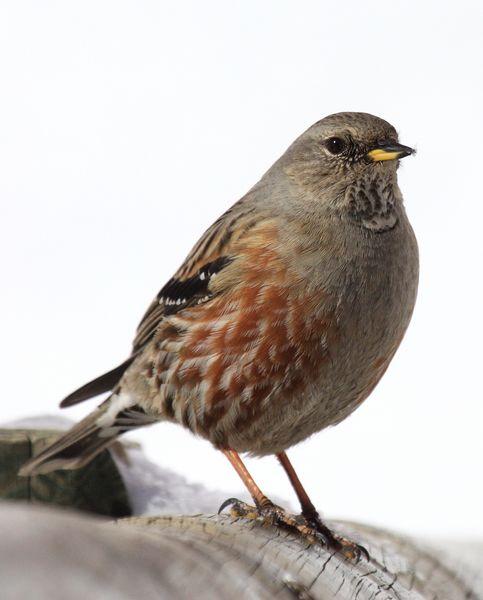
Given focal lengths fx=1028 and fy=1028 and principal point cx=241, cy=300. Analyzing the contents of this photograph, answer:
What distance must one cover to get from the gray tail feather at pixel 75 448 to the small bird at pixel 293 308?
0.29 meters

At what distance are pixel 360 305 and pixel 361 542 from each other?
90 centimetres

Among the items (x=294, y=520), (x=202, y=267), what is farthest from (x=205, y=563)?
(x=202, y=267)

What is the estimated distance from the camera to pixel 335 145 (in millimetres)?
3799

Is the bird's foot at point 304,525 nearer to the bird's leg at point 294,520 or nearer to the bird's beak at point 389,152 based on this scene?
the bird's leg at point 294,520

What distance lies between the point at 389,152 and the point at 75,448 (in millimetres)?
1725


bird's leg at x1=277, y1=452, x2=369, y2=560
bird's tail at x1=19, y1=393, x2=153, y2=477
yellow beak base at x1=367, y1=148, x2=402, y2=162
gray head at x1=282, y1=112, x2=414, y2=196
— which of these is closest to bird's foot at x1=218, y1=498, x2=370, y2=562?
bird's leg at x1=277, y1=452, x2=369, y2=560

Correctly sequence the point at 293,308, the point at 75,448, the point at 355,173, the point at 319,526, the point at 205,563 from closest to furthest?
1. the point at 205,563
2. the point at 293,308
3. the point at 319,526
4. the point at 355,173
5. the point at 75,448

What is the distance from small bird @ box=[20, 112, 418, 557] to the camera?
11.2 feet

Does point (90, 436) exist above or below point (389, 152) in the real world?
below

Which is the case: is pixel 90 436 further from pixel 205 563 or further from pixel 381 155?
pixel 205 563

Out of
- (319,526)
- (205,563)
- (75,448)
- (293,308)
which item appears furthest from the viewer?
(75,448)

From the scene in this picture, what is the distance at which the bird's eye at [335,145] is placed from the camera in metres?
3.78

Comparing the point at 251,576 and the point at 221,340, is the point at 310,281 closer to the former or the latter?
the point at 221,340

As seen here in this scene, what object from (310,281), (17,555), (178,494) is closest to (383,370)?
(310,281)
